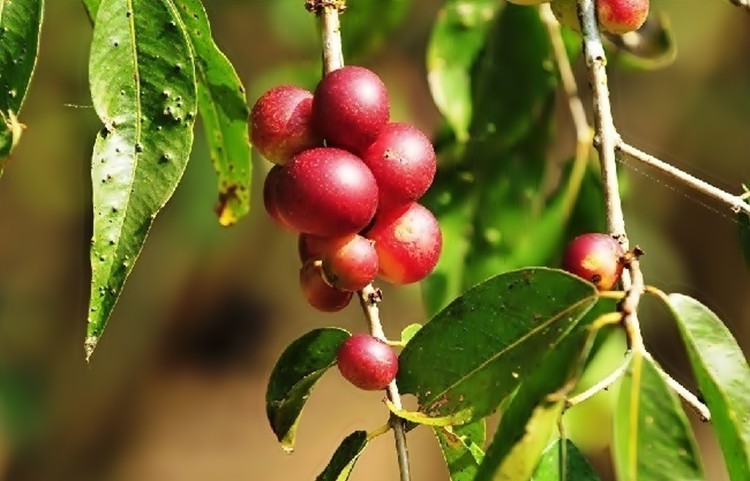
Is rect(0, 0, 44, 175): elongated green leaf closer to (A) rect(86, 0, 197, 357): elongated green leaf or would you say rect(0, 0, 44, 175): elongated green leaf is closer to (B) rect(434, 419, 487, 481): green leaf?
(A) rect(86, 0, 197, 357): elongated green leaf

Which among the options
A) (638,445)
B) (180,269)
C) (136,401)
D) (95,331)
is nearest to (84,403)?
(136,401)

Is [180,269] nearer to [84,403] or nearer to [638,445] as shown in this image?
[84,403]

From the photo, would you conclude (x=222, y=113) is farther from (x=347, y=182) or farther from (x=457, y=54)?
(x=457, y=54)

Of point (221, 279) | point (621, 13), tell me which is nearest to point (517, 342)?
point (621, 13)

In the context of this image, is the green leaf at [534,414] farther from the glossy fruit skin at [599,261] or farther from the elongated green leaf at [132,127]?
the elongated green leaf at [132,127]

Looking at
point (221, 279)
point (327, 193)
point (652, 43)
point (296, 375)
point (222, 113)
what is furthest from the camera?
point (221, 279)

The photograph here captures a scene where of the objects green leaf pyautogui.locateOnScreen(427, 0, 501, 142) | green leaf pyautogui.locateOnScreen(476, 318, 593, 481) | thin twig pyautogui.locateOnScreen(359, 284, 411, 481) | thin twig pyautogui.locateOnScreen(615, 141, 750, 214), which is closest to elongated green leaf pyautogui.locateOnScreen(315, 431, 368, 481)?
thin twig pyautogui.locateOnScreen(359, 284, 411, 481)
